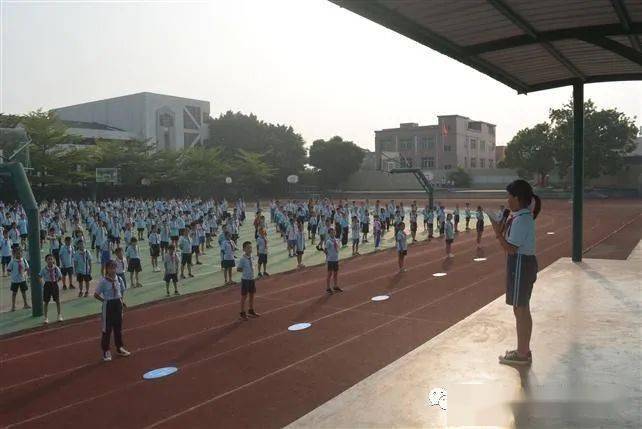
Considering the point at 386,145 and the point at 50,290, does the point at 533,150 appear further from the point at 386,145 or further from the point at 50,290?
the point at 50,290

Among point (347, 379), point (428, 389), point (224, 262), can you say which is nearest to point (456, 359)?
point (428, 389)

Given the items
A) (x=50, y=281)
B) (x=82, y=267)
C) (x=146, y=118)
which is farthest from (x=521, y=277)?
(x=146, y=118)

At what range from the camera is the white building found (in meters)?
65.0

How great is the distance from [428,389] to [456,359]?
89 centimetres

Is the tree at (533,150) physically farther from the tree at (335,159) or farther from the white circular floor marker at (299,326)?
the white circular floor marker at (299,326)

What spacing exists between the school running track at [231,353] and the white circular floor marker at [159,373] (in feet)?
0.41

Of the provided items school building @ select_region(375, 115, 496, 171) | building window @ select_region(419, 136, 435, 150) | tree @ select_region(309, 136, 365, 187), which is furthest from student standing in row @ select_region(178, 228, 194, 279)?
building window @ select_region(419, 136, 435, 150)

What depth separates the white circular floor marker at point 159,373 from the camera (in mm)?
7492

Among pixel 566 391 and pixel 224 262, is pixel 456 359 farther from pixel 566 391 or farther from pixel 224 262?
pixel 224 262

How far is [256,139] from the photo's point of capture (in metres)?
72.7

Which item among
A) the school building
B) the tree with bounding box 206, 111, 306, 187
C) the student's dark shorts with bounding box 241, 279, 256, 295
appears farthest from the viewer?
the school building

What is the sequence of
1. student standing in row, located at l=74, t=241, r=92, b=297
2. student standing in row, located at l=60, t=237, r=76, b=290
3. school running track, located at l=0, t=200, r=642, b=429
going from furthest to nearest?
student standing in row, located at l=60, t=237, r=76, b=290, student standing in row, located at l=74, t=241, r=92, b=297, school running track, located at l=0, t=200, r=642, b=429

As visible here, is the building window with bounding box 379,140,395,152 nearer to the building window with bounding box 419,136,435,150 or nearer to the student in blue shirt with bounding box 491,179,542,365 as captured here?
the building window with bounding box 419,136,435,150

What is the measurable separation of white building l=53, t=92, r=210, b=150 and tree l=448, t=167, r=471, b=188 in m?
33.9
